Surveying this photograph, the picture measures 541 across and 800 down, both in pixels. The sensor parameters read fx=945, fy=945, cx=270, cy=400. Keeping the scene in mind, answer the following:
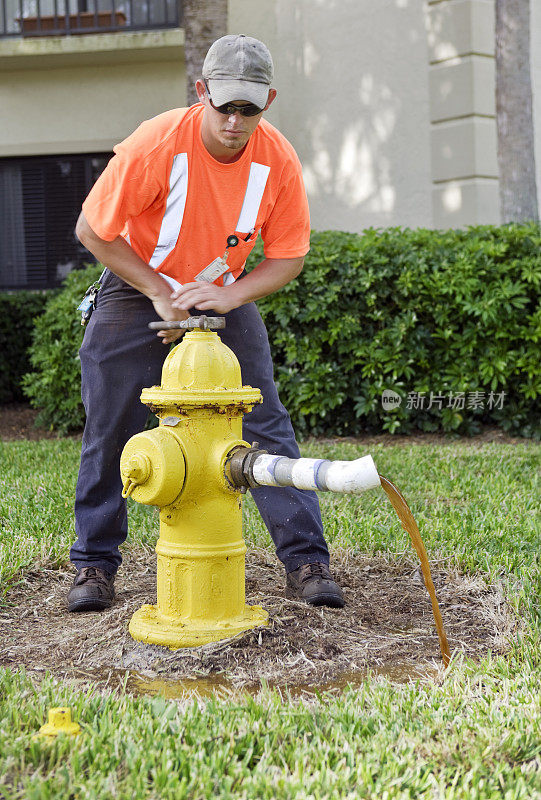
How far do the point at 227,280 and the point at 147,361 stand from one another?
0.38 m

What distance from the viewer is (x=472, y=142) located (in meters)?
8.88

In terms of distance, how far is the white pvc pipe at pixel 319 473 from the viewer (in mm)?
2291

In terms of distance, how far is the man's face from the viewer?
2729 mm

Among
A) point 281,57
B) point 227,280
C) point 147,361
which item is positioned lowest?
point 147,361

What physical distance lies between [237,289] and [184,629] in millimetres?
1045

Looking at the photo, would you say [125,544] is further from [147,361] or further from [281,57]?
[281,57]

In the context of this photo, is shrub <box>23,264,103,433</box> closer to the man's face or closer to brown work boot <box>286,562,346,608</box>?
brown work boot <box>286,562,346,608</box>

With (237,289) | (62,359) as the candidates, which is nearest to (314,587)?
(237,289)

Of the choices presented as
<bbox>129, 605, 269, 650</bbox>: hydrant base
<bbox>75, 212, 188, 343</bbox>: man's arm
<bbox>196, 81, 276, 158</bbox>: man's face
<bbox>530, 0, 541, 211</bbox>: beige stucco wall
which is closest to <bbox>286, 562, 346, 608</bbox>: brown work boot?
<bbox>129, 605, 269, 650</bbox>: hydrant base

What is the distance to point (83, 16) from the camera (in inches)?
413

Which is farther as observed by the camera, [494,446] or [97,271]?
[97,271]

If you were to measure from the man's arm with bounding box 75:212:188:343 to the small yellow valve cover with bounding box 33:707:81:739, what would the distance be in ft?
4.14

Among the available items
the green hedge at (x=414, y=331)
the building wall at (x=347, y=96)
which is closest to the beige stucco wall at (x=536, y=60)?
the building wall at (x=347, y=96)

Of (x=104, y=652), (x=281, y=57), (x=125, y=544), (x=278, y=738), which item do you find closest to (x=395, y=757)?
(x=278, y=738)
